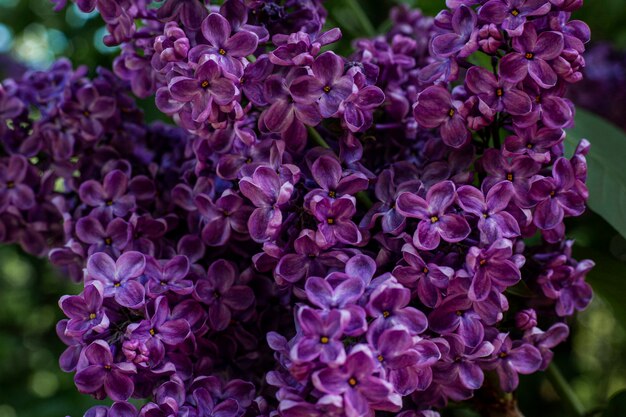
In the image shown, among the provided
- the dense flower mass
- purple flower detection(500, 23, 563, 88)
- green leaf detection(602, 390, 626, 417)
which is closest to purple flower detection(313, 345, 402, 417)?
the dense flower mass

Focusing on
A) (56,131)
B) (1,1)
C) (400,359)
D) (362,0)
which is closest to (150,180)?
(56,131)

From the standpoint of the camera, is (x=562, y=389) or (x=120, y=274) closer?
(x=120, y=274)

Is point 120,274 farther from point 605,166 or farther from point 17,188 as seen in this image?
point 605,166

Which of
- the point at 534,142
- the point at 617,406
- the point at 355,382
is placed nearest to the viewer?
the point at 355,382

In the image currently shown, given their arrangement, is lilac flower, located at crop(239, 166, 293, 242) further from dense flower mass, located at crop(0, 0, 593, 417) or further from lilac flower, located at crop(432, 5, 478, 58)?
lilac flower, located at crop(432, 5, 478, 58)

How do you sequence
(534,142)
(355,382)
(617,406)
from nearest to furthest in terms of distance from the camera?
(355,382)
(534,142)
(617,406)

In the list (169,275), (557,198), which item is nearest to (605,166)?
(557,198)

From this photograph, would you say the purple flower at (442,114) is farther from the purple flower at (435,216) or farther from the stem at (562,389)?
the stem at (562,389)

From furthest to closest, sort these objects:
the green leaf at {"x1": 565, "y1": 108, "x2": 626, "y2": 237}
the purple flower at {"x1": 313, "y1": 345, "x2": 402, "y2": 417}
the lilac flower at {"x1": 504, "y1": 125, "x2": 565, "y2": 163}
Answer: the green leaf at {"x1": 565, "y1": 108, "x2": 626, "y2": 237} → the lilac flower at {"x1": 504, "y1": 125, "x2": 565, "y2": 163} → the purple flower at {"x1": 313, "y1": 345, "x2": 402, "y2": 417}
